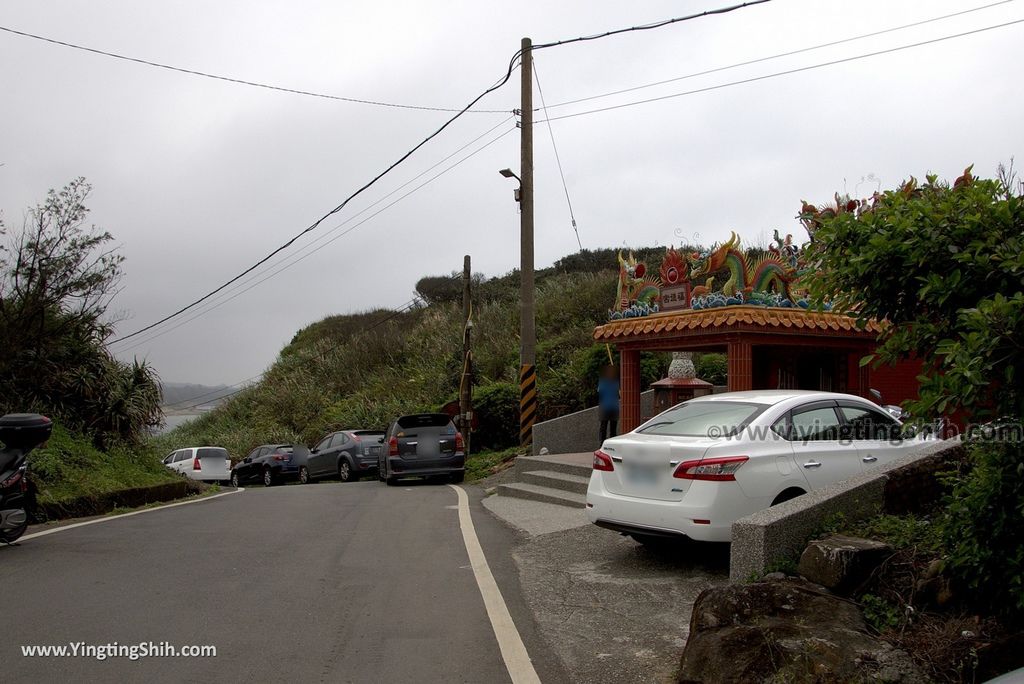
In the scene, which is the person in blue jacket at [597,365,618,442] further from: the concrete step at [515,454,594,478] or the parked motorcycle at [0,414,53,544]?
the parked motorcycle at [0,414,53,544]

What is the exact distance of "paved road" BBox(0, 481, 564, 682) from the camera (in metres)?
5.07

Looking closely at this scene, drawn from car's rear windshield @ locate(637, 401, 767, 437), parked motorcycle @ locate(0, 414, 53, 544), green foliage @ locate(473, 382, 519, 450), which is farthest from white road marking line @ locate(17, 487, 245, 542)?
green foliage @ locate(473, 382, 519, 450)

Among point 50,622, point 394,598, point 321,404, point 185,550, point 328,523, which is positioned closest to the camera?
point 50,622

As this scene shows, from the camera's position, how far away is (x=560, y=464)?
44.8 ft

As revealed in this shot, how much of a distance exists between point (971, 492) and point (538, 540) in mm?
5320

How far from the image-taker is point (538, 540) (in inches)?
368

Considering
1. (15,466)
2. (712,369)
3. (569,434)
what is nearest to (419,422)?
(569,434)

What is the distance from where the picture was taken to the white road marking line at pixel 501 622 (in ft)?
16.5

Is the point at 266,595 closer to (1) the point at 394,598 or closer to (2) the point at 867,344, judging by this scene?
(1) the point at 394,598

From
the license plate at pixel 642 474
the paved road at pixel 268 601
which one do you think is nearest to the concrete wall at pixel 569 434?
the paved road at pixel 268 601

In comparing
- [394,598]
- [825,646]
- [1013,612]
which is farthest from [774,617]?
[394,598]

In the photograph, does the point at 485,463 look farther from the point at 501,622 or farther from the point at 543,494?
the point at 501,622

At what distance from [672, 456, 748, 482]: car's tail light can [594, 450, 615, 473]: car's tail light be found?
0.89m

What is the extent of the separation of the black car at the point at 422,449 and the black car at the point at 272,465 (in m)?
7.18
